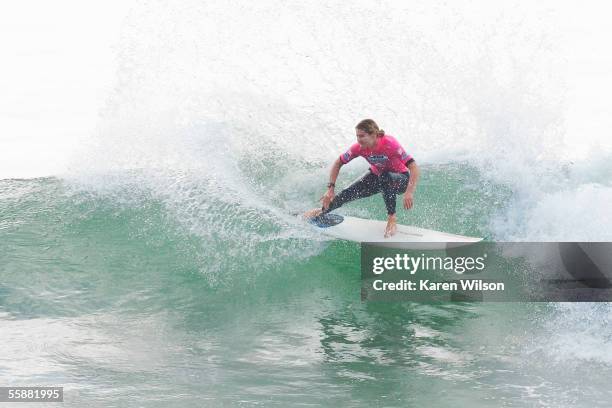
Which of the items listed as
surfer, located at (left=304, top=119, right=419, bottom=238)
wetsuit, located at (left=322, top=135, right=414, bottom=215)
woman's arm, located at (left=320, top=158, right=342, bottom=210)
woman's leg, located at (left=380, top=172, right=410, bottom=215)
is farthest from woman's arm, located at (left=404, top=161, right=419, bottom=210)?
woman's arm, located at (left=320, top=158, right=342, bottom=210)

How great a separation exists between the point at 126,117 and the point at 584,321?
7851mm

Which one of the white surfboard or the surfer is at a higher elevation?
the surfer

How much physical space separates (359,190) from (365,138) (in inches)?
44.5

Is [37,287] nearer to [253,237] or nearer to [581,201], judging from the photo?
[253,237]

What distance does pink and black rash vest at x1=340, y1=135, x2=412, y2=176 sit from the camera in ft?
25.6

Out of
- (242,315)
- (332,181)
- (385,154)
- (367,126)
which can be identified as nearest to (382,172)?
(385,154)

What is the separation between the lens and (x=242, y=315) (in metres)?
7.12

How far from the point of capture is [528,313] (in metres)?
7.17

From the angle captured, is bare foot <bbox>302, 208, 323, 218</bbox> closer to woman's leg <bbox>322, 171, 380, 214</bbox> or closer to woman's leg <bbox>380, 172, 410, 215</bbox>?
woman's leg <bbox>322, 171, 380, 214</bbox>

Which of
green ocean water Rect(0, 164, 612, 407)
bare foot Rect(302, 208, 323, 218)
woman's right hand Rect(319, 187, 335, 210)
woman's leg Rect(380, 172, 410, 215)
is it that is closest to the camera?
green ocean water Rect(0, 164, 612, 407)

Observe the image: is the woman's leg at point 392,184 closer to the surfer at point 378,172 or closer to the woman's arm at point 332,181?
the surfer at point 378,172

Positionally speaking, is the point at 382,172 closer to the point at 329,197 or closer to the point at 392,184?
the point at 392,184

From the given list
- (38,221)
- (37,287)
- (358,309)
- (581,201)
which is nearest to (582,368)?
(358,309)

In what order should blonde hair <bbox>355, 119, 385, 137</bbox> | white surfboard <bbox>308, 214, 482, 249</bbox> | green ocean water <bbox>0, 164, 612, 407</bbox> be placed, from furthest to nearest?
white surfboard <bbox>308, 214, 482, 249</bbox> < blonde hair <bbox>355, 119, 385, 137</bbox> < green ocean water <bbox>0, 164, 612, 407</bbox>
